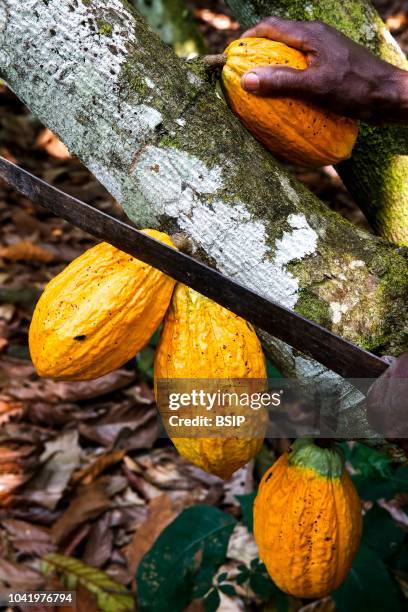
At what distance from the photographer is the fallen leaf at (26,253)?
11.1ft

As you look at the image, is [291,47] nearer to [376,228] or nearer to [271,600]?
[376,228]

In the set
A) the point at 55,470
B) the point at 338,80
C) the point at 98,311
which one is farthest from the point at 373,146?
the point at 55,470

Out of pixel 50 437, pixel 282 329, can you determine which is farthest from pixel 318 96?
pixel 50 437

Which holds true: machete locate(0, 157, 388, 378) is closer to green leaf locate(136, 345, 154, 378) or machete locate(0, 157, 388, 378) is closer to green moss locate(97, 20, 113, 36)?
green moss locate(97, 20, 113, 36)

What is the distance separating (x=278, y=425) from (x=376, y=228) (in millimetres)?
1118

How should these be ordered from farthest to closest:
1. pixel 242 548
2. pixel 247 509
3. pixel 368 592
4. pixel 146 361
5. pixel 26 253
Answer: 1. pixel 26 253
2. pixel 146 361
3. pixel 242 548
4. pixel 247 509
5. pixel 368 592

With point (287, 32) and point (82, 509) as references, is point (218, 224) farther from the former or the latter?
point (82, 509)

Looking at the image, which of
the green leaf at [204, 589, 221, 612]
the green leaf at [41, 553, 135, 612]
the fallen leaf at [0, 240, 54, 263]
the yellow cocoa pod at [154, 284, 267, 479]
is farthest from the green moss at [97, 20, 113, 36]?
the fallen leaf at [0, 240, 54, 263]

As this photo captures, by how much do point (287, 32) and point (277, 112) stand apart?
0.16m

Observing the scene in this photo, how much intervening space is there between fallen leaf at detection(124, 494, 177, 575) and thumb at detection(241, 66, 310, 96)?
1.51m

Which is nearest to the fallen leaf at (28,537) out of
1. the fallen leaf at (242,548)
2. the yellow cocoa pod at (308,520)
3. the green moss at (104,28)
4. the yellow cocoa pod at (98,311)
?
the fallen leaf at (242,548)

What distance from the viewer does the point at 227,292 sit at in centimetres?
99

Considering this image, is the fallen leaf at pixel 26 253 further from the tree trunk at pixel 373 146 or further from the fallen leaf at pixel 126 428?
the tree trunk at pixel 373 146

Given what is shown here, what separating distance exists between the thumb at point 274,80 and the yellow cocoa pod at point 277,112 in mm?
17
